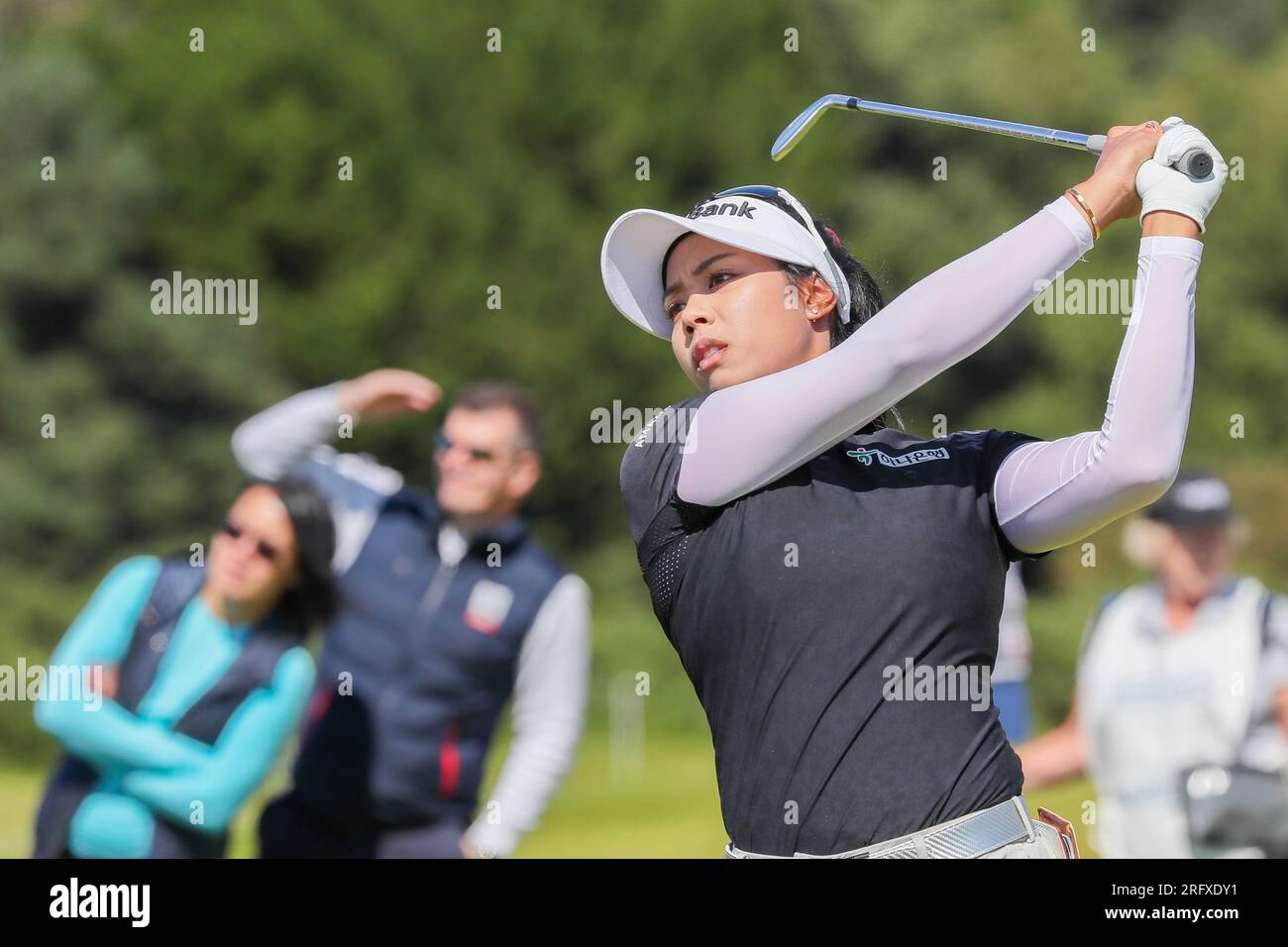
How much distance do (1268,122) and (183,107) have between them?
18895 mm

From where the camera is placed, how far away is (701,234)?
9.77ft

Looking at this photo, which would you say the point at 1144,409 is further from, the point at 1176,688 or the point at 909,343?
the point at 1176,688

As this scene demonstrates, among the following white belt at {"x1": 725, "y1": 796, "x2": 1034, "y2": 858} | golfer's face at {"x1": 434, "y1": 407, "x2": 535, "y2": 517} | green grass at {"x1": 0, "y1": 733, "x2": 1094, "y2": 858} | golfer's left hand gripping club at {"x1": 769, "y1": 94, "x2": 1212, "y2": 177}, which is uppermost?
golfer's face at {"x1": 434, "y1": 407, "x2": 535, "y2": 517}

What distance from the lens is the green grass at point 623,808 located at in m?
12.8

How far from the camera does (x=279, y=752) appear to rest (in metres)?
5.76

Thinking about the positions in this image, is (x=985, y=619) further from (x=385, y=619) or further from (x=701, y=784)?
(x=701, y=784)

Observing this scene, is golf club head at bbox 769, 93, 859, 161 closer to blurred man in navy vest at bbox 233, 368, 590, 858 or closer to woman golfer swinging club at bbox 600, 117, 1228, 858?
woman golfer swinging club at bbox 600, 117, 1228, 858

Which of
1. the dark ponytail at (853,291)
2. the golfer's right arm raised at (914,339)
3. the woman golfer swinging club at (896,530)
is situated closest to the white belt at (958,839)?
the woman golfer swinging club at (896,530)

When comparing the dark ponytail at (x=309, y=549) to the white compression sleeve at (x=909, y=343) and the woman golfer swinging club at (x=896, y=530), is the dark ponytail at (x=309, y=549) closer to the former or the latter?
the woman golfer swinging club at (x=896, y=530)

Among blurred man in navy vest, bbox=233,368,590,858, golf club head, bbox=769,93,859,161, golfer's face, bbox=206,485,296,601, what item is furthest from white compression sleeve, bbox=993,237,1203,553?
blurred man in navy vest, bbox=233,368,590,858

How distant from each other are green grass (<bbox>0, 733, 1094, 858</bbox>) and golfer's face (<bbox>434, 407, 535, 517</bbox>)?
460cm

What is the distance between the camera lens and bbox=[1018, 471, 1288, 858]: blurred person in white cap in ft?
20.0

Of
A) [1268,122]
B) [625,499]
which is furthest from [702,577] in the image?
[1268,122]

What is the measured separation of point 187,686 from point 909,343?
3.57 meters
